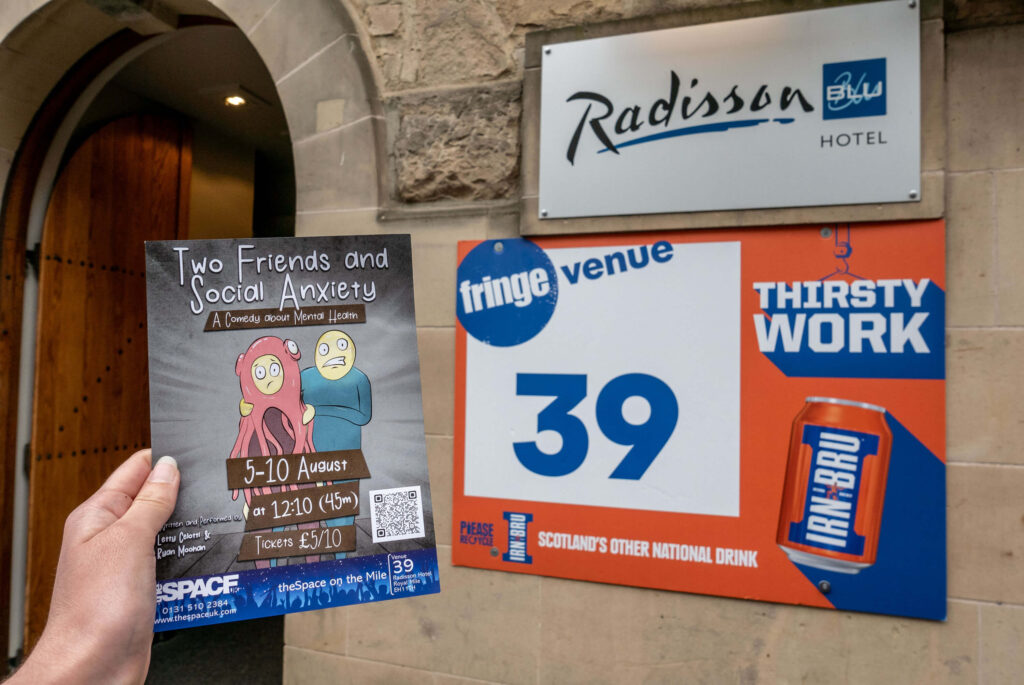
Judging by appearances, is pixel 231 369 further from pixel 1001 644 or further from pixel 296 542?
pixel 1001 644

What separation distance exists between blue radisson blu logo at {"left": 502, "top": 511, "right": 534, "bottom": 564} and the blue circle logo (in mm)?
644

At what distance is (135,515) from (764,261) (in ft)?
6.34

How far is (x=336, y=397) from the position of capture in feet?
3.95

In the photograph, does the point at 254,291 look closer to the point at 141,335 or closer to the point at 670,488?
the point at 670,488

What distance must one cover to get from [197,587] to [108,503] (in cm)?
22

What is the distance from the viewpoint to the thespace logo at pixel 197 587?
1131mm

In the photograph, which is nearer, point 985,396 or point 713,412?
point 985,396

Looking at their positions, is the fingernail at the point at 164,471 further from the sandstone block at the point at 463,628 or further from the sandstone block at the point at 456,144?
the sandstone block at the point at 456,144

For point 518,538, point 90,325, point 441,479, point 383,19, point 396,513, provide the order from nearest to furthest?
point 396,513 < point 518,538 < point 441,479 < point 383,19 < point 90,325

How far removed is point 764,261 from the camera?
218cm

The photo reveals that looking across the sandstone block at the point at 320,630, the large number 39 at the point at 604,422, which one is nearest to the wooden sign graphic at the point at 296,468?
the large number 39 at the point at 604,422

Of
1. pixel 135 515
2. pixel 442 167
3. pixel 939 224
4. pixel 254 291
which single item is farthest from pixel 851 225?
pixel 135 515

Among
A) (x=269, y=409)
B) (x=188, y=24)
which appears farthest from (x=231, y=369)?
(x=188, y=24)

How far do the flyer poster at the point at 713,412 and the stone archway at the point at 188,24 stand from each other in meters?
0.68
